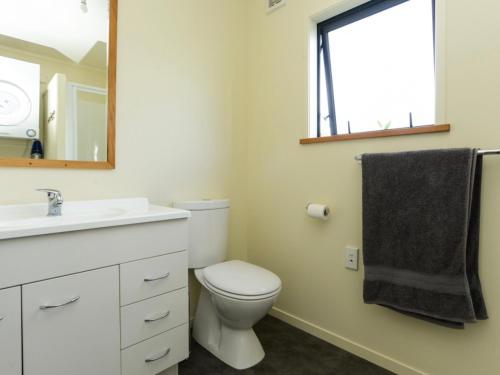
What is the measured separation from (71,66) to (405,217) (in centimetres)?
175

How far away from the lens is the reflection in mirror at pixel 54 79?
1.24 m

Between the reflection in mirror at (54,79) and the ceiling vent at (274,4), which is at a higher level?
the ceiling vent at (274,4)

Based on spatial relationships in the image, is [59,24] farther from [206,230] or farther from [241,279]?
[241,279]

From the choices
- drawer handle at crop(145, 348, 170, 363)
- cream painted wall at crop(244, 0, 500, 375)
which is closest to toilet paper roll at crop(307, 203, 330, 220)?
cream painted wall at crop(244, 0, 500, 375)

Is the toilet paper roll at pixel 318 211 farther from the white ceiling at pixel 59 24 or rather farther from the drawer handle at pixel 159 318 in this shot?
the white ceiling at pixel 59 24

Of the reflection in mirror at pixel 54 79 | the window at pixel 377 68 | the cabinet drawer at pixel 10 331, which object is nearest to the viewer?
the cabinet drawer at pixel 10 331

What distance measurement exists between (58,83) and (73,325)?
1093 mm

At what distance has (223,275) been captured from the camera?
1.47 meters


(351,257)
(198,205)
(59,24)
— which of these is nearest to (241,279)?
(198,205)

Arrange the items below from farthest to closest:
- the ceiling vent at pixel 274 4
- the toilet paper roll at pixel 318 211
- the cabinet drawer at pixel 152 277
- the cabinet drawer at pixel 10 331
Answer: the ceiling vent at pixel 274 4, the toilet paper roll at pixel 318 211, the cabinet drawer at pixel 152 277, the cabinet drawer at pixel 10 331

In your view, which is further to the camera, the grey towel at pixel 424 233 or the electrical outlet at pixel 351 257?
the electrical outlet at pixel 351 257

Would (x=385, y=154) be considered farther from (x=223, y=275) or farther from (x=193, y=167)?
(x=193, y=167)

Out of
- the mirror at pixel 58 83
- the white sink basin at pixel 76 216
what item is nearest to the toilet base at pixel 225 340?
the white sink basin at pixel 76 216

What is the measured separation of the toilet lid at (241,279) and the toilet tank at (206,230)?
3.9 inches
